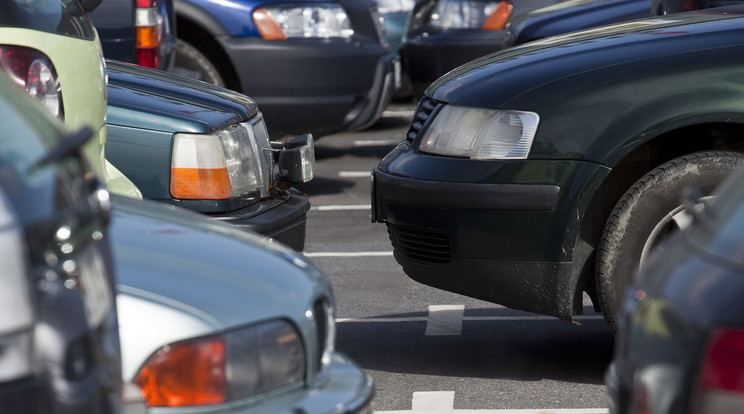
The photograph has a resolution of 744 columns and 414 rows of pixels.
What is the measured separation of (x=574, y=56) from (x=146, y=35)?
3379 mm

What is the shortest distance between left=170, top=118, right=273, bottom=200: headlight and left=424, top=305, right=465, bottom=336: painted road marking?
1035 millimetres

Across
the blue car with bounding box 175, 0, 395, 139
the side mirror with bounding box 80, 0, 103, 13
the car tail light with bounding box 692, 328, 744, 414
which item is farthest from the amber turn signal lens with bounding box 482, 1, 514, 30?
the car tail light with bounding box 692, 328, 744, 414

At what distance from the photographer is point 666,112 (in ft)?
14.6

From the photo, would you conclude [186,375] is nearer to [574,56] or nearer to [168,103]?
[574,56]

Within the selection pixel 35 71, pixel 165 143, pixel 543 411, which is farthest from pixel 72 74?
pixel 543 411

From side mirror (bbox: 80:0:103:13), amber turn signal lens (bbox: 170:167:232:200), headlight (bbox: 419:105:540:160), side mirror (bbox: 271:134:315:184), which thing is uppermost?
side mirror (bbox: 80:0:103:13)

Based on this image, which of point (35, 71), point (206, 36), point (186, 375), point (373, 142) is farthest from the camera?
point (373, 142)

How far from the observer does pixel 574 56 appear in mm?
4684

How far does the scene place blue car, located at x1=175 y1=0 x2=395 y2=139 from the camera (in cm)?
894

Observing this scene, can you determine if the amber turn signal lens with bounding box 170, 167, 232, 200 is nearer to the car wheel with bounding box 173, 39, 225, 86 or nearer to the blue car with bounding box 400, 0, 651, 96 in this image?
the car wheel with bounding box 173, 39, 225, 86

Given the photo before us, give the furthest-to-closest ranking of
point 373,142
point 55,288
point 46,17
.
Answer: point 373,142, point 46,17, point 55,288

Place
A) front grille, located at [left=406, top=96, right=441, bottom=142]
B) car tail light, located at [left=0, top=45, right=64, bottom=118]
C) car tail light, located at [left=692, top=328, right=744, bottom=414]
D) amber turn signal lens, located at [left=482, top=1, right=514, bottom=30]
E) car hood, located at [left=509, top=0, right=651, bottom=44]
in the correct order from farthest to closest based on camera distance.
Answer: amber turn signal lens, located at [left=482, top=1, right=514, bottom=30]
car hood, located at [left=509, top=0, right=651, bottom=44]
front grille, located at [left=406, top=96, right=441, bottom=142]
car tail light, located at [left=0, top=45, right=64, bottom=118]
car tail light, located at [left=692, top=328, right=744, bottom=414]

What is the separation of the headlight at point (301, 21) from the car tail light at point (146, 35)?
1.55 meters

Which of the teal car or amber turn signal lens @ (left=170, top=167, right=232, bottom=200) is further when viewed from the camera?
amber turn signal lens @ (left=170, top=167, right=232, bottom=200)
